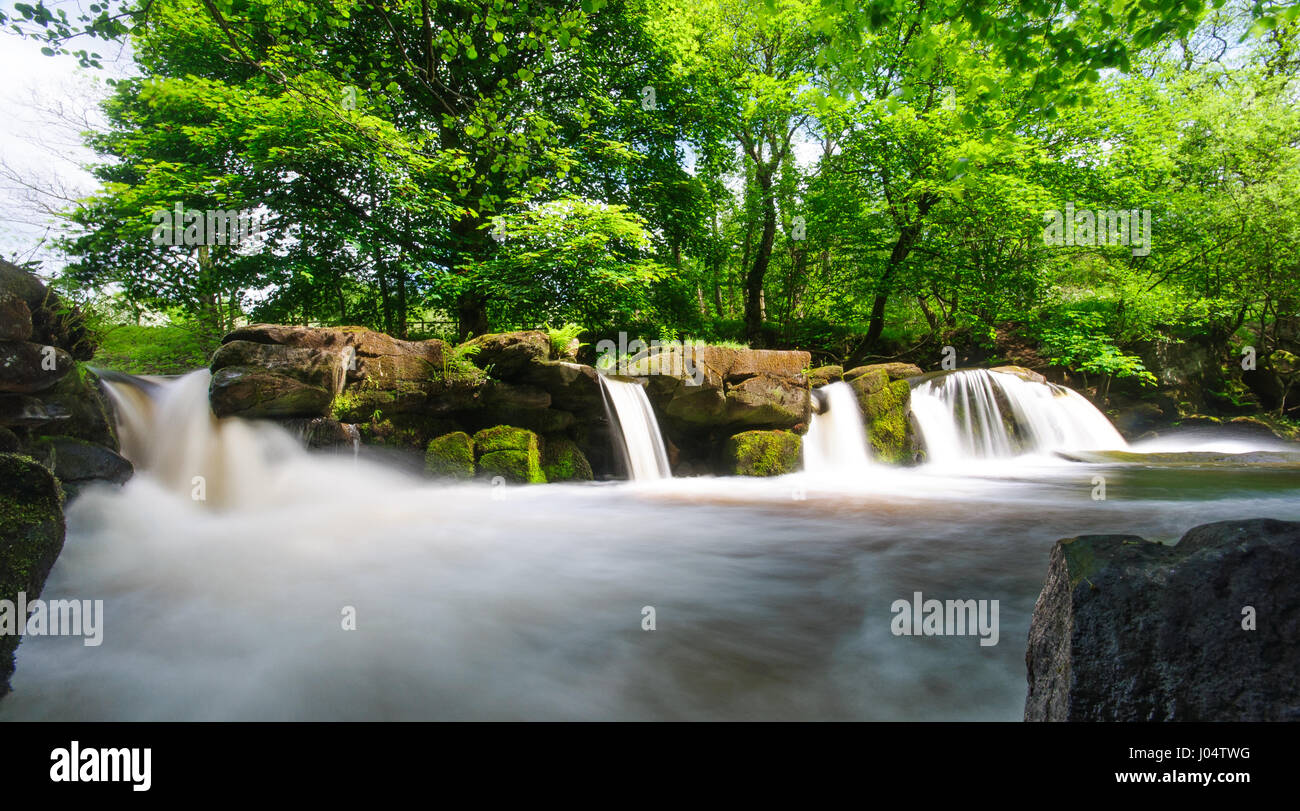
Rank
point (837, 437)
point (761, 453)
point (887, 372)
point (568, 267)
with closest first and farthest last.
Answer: point (761, 453) < point (837, 437) < point (568, 267) < point (887, 372)

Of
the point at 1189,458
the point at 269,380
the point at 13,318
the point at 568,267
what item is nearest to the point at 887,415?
the point at 1189,458

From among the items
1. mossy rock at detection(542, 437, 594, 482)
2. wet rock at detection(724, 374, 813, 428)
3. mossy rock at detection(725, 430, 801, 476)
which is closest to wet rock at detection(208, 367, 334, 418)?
mossy rock at detection(542, 437, 594, 482)

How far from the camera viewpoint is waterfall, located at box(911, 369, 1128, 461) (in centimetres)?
1284

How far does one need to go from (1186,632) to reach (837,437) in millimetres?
10588

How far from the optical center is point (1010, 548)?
204 inches

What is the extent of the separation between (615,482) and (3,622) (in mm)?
7960

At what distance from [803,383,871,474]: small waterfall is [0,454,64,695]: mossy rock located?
426 inches

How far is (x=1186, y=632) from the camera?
1.59 metres

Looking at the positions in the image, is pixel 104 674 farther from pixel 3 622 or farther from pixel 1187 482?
pixel 1187 482

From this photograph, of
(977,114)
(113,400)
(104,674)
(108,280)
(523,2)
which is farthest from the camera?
(108,280)

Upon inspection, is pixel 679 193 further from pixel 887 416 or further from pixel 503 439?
pixel 503 439

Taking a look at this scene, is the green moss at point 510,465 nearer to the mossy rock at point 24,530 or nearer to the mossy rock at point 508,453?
the mossy rock at point 508,453
